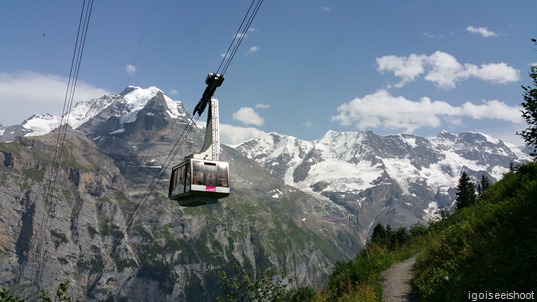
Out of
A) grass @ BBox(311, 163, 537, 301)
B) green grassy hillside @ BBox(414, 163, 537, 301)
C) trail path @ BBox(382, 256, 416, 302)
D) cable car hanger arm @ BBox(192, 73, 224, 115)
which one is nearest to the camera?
green grassy hillside @ BBox(414, 163, 537, 301)

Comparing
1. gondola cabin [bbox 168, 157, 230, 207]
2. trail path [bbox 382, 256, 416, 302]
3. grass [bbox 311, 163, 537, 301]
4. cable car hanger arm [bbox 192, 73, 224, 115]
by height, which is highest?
cable car hanger arm [bbox 192, 73, 224, 115]

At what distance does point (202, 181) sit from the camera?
99.7 ft

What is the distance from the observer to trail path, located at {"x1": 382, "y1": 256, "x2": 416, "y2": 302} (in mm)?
14852

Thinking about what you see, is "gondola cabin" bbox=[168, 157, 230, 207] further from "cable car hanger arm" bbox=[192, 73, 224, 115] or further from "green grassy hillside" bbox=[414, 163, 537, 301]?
"green grassy hillside" bbox=[414, 163, 537, 301]

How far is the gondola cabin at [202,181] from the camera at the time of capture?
99.0 feet

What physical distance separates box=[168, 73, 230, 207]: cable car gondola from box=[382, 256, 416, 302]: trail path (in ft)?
48.0

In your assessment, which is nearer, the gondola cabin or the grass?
the grass

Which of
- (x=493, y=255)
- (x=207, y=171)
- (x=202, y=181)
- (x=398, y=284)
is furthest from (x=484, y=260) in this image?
→ (x=207, y=171)

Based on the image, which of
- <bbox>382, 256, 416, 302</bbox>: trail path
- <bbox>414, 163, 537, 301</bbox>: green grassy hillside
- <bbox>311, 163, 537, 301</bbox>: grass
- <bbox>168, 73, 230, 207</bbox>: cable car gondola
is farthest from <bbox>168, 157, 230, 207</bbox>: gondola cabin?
<bbox>414, 163, 537, 301</bbox>: green grassy hillside

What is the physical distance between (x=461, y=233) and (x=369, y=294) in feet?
12.8

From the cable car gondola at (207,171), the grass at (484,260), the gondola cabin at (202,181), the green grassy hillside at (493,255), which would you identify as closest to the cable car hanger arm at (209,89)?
the cable car gondola at (207,171)

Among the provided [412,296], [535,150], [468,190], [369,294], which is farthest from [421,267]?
[468,190]

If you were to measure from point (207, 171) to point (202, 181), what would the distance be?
2.93 ft

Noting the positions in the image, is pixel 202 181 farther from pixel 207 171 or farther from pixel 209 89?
pixel 209 89
